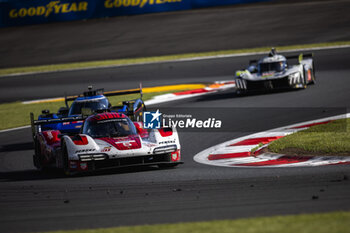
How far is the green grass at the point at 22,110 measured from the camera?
65.5 ft

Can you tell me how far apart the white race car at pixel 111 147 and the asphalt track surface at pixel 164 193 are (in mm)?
228

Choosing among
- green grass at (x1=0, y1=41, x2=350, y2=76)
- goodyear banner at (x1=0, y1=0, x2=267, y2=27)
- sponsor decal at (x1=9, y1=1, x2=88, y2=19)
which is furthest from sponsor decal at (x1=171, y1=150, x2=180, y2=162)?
sponsor decal at (x1=9, y1=1, x2=88, y2=19)

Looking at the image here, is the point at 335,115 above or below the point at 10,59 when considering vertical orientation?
below

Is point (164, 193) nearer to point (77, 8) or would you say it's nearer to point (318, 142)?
point (318, 142)

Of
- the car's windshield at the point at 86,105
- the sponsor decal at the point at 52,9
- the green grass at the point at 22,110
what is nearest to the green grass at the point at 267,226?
the car's windshield at the point at 86,105

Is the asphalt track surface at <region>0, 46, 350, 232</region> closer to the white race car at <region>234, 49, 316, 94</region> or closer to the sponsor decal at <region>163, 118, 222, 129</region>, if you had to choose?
the sponsor decal at <region>163, 118, 222, 129</region>

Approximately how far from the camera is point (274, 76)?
69.5 ft

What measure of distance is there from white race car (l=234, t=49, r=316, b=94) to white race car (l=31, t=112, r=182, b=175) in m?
9.43

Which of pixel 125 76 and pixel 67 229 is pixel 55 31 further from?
pixel 67 229

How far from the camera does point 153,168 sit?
11961mm

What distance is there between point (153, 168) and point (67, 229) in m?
5.27

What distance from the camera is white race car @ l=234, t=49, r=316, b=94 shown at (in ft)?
69.3

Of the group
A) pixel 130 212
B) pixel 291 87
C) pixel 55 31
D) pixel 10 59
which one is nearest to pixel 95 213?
pixel 130 212

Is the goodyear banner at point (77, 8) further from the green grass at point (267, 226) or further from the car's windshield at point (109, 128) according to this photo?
the green grass at point (267, 226)
